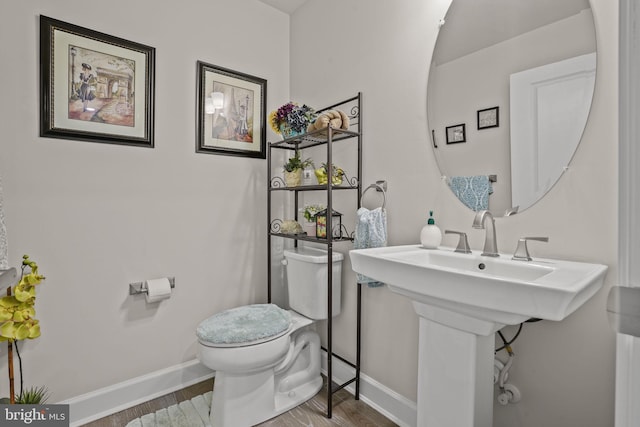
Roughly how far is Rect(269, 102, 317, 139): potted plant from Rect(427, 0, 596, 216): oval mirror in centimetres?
69

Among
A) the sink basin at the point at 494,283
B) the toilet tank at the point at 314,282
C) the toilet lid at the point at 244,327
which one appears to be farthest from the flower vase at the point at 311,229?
the sink basin at the point at 494,283

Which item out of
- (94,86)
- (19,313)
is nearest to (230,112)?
(94,86)

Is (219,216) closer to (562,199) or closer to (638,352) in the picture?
(562,199)

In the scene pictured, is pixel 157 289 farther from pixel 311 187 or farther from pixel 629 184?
pixel 629 184

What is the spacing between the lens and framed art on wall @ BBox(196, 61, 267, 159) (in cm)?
196

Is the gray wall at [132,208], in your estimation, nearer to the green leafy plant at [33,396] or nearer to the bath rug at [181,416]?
the green leafy plant at [33,396]

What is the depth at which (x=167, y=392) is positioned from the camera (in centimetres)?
183

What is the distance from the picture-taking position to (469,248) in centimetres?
129

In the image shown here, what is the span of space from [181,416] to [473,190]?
5.88 ft

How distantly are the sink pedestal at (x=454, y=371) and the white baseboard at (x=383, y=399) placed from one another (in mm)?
416

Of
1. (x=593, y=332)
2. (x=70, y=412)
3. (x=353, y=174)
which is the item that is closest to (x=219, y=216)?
(x=353, y=174)

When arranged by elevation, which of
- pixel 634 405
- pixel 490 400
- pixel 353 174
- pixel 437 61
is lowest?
pixel 490 400

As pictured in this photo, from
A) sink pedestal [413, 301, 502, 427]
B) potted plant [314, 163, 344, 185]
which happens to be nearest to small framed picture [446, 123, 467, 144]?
potted plant [314, 163, 344, 185]

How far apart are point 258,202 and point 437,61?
4.53 ft
